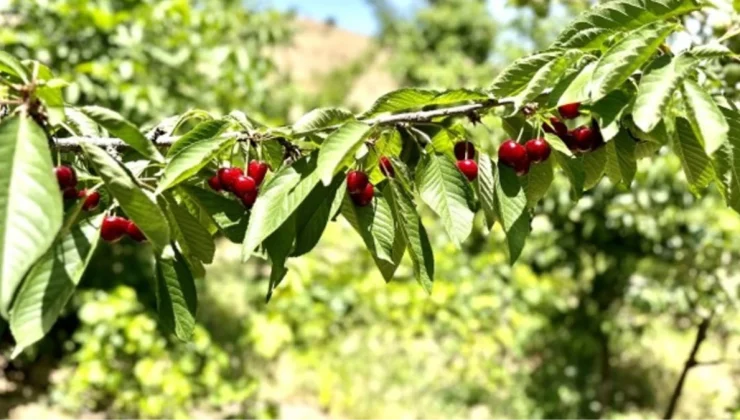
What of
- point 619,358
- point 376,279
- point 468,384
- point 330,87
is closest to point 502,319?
point 468,384

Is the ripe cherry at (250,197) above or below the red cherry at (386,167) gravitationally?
below

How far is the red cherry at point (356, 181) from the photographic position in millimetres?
938

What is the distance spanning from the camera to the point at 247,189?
942mm

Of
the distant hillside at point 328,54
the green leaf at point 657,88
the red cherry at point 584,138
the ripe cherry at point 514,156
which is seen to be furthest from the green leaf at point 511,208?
the distant hillside at point 328,54

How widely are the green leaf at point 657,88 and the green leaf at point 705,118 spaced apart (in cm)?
2

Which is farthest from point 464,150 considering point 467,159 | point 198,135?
point 198,135

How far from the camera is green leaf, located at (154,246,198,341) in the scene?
937 millimetres

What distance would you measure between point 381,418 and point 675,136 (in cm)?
396

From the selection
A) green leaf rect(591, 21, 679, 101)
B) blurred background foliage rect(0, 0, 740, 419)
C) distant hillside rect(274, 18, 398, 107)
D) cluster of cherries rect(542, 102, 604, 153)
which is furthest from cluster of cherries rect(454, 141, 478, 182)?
distant hillside rect(274, 18, 398, 107)

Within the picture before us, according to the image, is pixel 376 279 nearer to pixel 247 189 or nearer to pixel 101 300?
pixel 101 300

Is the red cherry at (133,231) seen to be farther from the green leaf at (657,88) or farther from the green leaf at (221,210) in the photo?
the green leaf at (657,88)

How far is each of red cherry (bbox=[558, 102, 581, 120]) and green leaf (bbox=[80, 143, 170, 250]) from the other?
1.75 ft

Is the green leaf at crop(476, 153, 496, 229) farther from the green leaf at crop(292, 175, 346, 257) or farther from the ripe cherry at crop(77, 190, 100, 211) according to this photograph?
the ripe cherry at crop(77, 190, 100, 211)

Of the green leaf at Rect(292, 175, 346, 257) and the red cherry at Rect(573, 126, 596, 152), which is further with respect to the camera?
the red cherry at Rect(573, 126, 596, 152)
